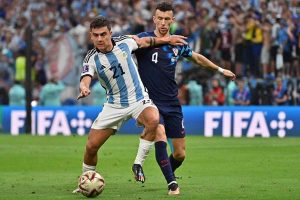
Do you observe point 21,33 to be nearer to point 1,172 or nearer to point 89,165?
point 1,172

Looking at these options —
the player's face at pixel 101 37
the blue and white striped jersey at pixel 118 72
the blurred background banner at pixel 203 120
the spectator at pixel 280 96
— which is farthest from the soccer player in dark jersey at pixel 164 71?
the spectator at pixel 280 96

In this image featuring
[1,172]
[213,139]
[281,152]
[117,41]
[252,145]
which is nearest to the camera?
[117,41]

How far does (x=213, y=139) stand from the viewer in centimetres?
2377

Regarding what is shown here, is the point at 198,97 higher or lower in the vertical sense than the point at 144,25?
lower

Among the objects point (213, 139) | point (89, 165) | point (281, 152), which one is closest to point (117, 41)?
point (89, 165)

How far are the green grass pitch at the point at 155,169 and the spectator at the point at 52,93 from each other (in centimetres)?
380

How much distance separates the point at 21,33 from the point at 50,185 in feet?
56.1

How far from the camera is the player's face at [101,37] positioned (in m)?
11.2

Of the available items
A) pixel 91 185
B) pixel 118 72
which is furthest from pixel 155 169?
pixel 91 185

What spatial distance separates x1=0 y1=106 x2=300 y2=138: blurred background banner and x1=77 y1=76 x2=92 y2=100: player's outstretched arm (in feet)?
49.2

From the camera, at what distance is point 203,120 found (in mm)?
26391

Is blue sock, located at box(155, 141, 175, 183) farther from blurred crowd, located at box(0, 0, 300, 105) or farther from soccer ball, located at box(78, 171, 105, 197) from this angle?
blurred crowd, located at box(0, 0, 300, 105)

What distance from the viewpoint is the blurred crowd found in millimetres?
25781

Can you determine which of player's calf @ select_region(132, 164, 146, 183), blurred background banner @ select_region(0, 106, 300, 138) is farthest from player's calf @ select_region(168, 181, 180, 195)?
blurred background banner @ select_region(0, 106, 300, 138)
